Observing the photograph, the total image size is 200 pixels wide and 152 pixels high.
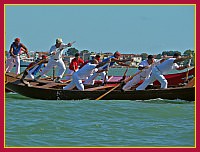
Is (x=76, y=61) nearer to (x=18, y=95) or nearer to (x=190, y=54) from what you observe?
(x=18, y=95)

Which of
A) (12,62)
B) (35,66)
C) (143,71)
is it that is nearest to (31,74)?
(35,66)

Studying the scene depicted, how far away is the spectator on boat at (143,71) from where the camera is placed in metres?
19.3

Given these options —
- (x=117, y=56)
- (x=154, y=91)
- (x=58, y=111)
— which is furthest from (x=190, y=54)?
(x=58, y=111)

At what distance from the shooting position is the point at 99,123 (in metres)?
14.6

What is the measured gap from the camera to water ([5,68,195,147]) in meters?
12.3

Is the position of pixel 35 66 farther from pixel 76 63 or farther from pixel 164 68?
pixel 164 68

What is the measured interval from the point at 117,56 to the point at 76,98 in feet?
8.68

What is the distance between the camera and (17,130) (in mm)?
13359

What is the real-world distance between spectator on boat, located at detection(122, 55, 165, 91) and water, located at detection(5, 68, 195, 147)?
1291 millimetres

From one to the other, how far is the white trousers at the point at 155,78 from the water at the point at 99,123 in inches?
24.1

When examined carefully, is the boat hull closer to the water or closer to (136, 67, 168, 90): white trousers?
the water

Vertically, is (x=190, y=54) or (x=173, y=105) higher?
(x=190, y=54)

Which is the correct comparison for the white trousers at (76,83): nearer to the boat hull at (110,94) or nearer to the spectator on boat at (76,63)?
the boat hull at (110,94)

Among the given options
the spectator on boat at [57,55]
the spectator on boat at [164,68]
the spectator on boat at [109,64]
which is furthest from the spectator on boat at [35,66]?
the spectator on boat at [164,68]
